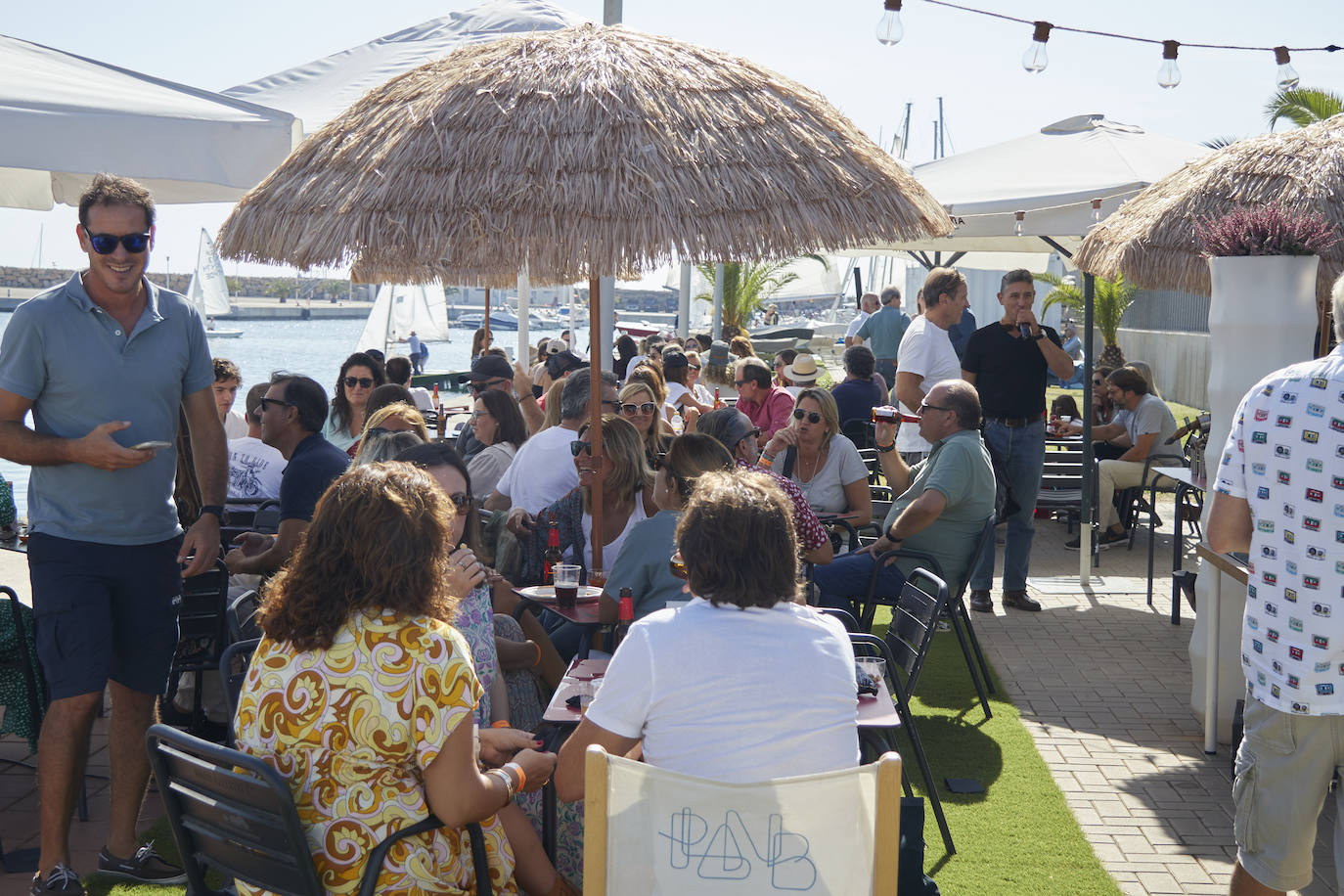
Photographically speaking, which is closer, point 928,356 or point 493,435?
point 493,435

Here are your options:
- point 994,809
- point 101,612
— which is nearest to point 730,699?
point 101,612

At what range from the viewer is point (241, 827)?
2.28 m

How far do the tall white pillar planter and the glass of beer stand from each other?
101 inches

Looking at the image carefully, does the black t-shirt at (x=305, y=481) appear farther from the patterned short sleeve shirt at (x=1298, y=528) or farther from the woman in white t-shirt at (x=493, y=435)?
the patterned short sleeve shirt at (x=1298, y=528)

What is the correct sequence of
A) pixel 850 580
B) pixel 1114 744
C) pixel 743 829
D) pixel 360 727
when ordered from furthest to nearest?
pixel 850 580, pixel 1114 744, pixel 360 727, pixel 743 829

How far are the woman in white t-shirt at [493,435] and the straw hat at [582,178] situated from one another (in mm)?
2512

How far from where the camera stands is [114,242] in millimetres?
3289

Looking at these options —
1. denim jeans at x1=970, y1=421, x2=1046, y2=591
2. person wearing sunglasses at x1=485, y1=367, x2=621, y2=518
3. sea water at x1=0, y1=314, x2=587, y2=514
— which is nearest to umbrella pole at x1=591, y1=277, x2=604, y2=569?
person wearing sunglasses at x1=485, y1=367, x2=621, y2=518

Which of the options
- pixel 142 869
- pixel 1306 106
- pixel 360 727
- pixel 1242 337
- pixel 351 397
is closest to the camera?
pixel 360 727

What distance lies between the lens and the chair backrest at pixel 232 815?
217 cm

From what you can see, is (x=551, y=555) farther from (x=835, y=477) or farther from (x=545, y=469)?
(x=835, y=477)

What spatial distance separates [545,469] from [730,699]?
3.25 meters

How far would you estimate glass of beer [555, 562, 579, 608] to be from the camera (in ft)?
13.3

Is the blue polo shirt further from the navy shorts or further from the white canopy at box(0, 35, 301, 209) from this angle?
the white canopy at box(0, 35, 301, 209)
